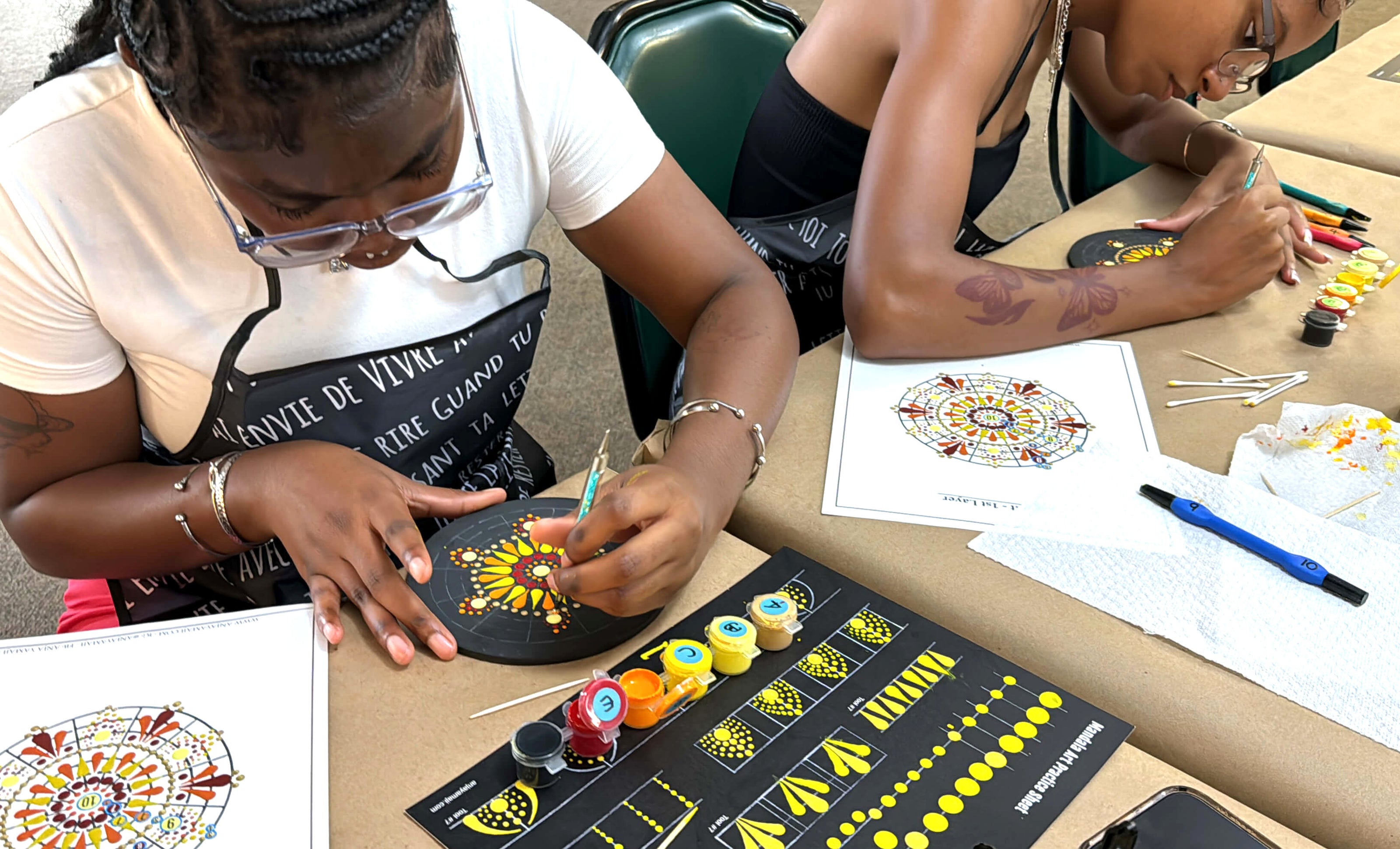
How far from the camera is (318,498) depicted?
834 millimetres

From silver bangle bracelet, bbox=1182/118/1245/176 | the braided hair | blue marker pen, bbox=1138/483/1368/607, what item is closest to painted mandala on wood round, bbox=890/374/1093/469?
blue marker pen, bbox=1138/483/1368/607

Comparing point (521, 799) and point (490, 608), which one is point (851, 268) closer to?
point (490, 608)

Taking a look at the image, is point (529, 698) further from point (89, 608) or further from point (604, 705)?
point (89, 608)

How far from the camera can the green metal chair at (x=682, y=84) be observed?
1.36 m

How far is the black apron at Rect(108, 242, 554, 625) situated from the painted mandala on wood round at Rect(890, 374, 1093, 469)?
1.36 feet

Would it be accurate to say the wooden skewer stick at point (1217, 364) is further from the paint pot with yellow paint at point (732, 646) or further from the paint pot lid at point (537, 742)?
the paint pot lid at point (537, 742)

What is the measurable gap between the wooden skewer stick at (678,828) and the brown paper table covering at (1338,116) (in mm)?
1364

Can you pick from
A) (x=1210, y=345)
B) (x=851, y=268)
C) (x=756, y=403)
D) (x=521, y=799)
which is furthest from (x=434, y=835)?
(x=1210, y=345)

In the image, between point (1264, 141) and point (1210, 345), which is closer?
point (1210, 345)

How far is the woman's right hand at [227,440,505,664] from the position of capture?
799mm

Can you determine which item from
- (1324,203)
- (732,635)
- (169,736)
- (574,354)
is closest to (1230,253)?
(1324,203)

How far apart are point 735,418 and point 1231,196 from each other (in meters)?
0.80

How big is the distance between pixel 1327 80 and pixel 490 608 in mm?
1899

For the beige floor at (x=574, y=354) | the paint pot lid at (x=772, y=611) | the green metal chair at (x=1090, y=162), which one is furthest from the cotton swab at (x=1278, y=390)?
the beige floor at (x=574, y=354)
